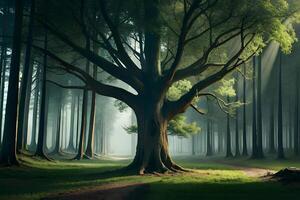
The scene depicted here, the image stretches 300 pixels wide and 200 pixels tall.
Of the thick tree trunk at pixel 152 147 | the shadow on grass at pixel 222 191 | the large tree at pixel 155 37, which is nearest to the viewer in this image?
the shadow on grass at pixel 222 191

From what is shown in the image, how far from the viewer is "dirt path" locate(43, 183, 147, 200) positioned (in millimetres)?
16109

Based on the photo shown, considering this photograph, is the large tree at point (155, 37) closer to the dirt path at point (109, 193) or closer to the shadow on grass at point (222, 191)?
the dirt path at point (109, 193)

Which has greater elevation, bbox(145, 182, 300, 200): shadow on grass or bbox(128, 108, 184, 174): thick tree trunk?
bbox(128, 108, 184, 174): thick tree trunk

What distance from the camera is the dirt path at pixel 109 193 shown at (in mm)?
16109

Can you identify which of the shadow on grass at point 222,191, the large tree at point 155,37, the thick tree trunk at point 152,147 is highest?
the large tree at point 155,37

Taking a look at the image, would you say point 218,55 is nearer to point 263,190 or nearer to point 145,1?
point 145,1

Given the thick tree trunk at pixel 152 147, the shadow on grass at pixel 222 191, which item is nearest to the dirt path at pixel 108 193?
the shadow on grass at pixel 222 191

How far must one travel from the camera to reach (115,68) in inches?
1117

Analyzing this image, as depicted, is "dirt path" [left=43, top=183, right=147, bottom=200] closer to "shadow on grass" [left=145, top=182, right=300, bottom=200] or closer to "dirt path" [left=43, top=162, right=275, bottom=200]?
"dirt path" [left=43, top=162, right=275, bottom=200]

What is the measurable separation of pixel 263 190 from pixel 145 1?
1356 centimetres

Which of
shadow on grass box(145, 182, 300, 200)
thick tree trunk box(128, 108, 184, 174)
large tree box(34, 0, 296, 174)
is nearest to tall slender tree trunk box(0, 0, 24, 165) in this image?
large tree box(34, 0, 296, 174)

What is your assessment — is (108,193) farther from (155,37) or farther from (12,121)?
(155,37)

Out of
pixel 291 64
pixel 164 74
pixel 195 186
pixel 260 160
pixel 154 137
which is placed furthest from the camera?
pixel 291 64

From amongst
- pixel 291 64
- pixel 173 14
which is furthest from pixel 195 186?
pixel 291 64
